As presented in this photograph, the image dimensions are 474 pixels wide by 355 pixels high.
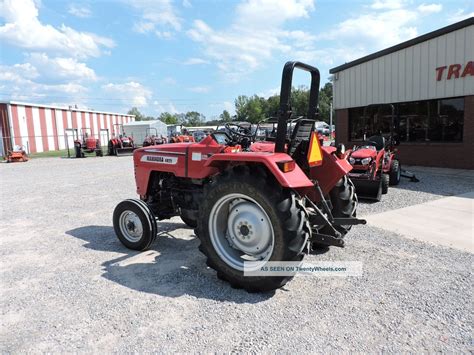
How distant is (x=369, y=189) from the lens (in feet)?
21.5

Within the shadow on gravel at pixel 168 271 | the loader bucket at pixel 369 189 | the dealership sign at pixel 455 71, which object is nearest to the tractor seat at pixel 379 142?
the loader bucket at pixel 369 189

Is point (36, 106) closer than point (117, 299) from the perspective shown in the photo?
No

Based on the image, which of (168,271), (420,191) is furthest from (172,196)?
(420,191)

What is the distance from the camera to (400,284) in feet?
10.1

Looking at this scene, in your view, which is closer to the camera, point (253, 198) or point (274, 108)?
point (253, 198)

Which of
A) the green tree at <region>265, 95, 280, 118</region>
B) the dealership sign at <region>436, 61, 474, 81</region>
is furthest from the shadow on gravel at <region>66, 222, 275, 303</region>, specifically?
the dealership sign at <region>436, 61, 474, 81</region>

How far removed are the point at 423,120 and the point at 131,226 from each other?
10399 millimetres

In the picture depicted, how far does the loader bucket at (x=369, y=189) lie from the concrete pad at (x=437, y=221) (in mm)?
695

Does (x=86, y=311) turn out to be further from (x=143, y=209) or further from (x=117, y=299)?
(x=143, y=209)

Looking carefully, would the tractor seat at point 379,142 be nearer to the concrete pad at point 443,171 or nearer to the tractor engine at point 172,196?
the concrete pad at point 443,171

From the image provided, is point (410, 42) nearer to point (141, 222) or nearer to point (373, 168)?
point (373, 168)

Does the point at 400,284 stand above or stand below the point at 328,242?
below

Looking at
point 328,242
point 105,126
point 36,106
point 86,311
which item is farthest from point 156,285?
point 105,126

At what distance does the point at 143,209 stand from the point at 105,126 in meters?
43.6
